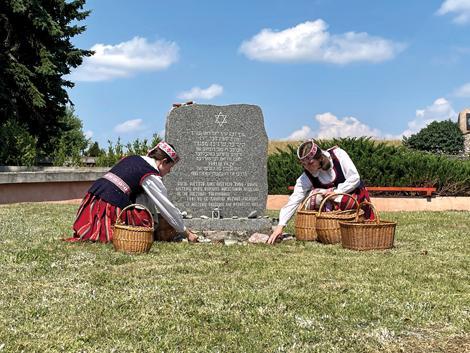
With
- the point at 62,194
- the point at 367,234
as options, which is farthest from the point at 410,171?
the point at 62,194

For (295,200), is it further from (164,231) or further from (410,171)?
(410,171)

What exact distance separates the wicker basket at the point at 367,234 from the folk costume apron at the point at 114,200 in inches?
94.5

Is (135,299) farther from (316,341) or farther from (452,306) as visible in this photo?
(452,306)

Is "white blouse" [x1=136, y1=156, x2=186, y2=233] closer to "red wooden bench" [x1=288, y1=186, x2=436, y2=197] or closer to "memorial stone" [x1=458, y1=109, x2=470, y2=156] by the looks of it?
"red wooden bench" [x1=288, y1=186, x2=436, y2=197]

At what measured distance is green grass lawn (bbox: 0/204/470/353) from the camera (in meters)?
3.40

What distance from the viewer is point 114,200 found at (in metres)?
6.97

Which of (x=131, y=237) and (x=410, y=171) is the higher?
(x=410, y=171)

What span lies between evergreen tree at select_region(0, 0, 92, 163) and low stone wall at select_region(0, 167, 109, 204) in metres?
9.98

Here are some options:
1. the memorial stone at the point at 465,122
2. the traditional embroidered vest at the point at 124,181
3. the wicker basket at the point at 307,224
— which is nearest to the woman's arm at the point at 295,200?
the wicker basket at the point at 307,224

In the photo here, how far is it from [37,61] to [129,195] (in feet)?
71.9

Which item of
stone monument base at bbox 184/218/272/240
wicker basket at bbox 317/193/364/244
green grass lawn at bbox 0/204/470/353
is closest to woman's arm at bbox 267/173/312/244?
wicker basket at bbox 317/193/364/244

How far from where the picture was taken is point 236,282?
4.87 meters

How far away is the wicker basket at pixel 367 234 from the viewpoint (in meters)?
6.66

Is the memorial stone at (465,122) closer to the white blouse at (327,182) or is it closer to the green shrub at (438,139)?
the green shrub at (438,139)
